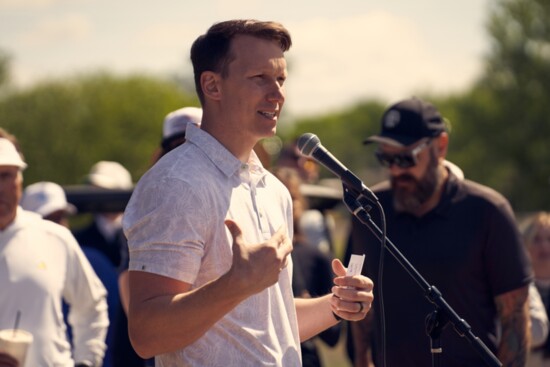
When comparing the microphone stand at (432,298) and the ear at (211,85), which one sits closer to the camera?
the ear at (211,85)

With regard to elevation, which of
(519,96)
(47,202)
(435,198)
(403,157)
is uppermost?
(403,157)

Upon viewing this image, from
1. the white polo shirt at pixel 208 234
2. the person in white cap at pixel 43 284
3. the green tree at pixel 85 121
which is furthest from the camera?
the green tree at pixel 85 121

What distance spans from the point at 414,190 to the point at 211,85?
2.30 meters

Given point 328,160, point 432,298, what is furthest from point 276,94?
point 432,298

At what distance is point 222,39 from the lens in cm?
395

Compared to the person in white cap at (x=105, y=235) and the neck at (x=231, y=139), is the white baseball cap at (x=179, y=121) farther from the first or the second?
the person in white cap at (x=105, y=235)

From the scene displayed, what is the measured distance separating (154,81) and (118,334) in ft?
206

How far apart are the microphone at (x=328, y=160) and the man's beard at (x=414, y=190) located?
74.7 inches

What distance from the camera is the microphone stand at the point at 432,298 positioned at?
4094mm

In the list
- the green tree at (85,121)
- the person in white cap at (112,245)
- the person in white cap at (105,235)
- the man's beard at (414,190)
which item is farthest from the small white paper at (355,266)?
the green tree at (85,121)

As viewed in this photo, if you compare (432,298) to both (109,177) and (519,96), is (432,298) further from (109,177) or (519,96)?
(519,96)

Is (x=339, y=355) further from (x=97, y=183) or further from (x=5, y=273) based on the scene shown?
(x=5, y=273)

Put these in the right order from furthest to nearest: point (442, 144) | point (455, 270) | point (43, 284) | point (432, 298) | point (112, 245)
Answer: point (112, 245)
point (442, 144)
point (43, 284)
point (455, 270)
point (432, 298)

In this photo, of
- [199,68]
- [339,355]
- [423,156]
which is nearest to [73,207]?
[423,156]
